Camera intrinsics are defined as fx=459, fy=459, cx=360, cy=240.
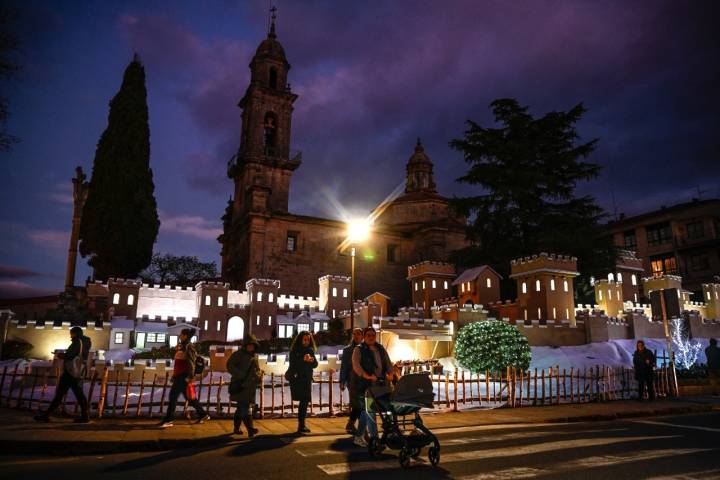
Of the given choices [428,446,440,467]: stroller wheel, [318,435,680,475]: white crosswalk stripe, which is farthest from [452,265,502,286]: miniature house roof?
[428,446,440,467]: stroller wheel

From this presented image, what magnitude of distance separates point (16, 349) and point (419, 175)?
1574 inches

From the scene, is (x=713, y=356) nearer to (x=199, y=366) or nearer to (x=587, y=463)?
(x=587, y=463)

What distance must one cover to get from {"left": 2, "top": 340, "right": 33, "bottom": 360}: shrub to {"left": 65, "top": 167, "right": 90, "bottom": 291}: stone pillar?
30.3 ft

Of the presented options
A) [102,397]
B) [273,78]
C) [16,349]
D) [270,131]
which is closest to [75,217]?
[16,349]

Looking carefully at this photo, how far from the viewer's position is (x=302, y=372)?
896 centimetres

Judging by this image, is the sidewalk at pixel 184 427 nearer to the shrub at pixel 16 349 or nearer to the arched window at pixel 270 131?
the shrub at pixel 16 349

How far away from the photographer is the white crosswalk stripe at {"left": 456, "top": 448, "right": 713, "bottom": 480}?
5793 millimetres

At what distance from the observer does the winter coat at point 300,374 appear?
8867mm

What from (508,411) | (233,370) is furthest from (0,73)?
(508,411)

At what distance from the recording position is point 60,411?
33.9ft

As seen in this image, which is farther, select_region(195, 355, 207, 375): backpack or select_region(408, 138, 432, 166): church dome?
select_region(408, 138, 432, 166): church dome

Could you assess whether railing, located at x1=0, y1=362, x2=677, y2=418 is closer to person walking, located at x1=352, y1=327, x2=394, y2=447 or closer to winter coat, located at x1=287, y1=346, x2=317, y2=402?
winter coat, located at x1=287, y1=346, x2=317, y2=402

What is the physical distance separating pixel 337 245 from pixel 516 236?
16029 mm

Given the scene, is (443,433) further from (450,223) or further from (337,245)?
(450,223)
